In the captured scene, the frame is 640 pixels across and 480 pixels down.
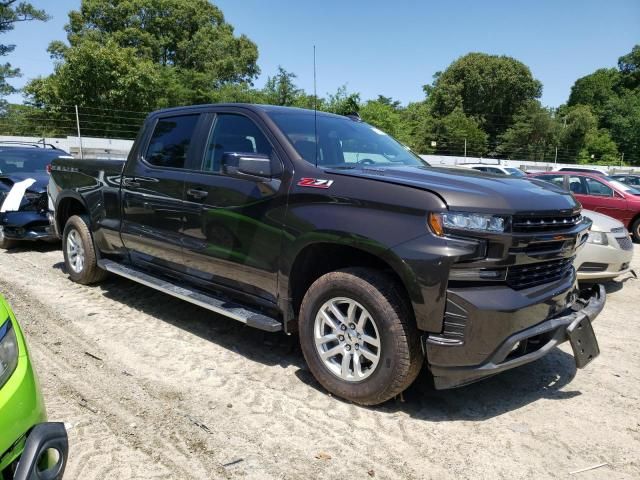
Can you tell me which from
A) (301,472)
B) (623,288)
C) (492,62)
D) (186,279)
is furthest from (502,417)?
Result: (492,62)

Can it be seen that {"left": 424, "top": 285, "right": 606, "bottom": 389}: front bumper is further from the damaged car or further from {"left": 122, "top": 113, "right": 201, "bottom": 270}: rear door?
the damaged car

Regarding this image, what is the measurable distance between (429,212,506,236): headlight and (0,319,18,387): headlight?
2039 millimetres

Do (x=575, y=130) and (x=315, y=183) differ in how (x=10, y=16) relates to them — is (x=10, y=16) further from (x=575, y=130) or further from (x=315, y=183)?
(x=575, y=130)

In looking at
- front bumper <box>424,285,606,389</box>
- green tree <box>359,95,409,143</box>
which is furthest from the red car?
green tree <box>359,95,409,143</box>

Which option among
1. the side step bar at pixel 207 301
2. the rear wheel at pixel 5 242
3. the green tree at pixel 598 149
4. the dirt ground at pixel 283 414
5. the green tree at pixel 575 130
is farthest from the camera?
the green tree at pixel 575 130

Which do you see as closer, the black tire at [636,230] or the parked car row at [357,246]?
the parked car row at [357,246]

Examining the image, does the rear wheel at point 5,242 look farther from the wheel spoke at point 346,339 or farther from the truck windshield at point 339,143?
the wheel spoke at point 346,339

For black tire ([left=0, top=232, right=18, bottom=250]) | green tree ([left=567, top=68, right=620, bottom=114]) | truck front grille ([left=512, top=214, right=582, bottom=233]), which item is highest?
green tree ([left=567, top=68, right=620, bottom=114])

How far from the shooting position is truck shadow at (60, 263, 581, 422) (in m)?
3.23

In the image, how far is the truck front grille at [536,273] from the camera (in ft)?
9.37

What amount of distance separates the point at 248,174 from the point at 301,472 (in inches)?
75.6

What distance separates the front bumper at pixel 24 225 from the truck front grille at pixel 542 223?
6.85 meters

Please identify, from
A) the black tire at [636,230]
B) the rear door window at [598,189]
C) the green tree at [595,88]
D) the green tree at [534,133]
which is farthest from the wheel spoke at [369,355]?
the green tree at [595,88]

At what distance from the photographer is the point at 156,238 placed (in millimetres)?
4480
